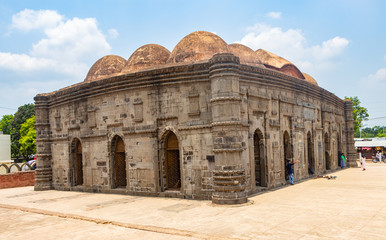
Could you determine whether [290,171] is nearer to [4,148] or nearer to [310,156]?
[310,156]

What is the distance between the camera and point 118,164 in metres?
12.3

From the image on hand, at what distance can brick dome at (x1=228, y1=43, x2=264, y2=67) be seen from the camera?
1300cm

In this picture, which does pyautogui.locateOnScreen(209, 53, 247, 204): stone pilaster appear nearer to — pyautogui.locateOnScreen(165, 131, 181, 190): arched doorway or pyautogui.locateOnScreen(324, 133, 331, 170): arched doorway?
pyautogui.locateOnScreen(165, 131, 181, 190): arched doorway

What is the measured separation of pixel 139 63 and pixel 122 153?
3664 millimetres

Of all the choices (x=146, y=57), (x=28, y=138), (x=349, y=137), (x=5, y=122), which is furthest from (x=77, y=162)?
(x=5, y=122)

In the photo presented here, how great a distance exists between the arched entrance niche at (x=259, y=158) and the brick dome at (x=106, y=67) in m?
6.95

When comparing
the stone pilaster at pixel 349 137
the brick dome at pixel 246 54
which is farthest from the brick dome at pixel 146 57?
the stone pilaster at pixel 349 137

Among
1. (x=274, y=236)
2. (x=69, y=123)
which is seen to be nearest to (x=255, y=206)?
(x=274, y=236)

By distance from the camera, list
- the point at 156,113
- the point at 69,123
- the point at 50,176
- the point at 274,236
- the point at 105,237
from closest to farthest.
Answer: the point at 274,236, the point at 105,237, the point at 156,113, the point at 69,123, the point at 50,176

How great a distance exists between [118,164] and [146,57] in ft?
14.5

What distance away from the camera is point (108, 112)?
40.0ft

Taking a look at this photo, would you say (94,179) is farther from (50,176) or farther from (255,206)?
(255,206)

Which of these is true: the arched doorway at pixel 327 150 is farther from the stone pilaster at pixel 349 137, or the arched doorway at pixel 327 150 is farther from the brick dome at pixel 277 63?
the brick dome at pixel 277 63

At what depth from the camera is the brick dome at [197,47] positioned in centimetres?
1195
